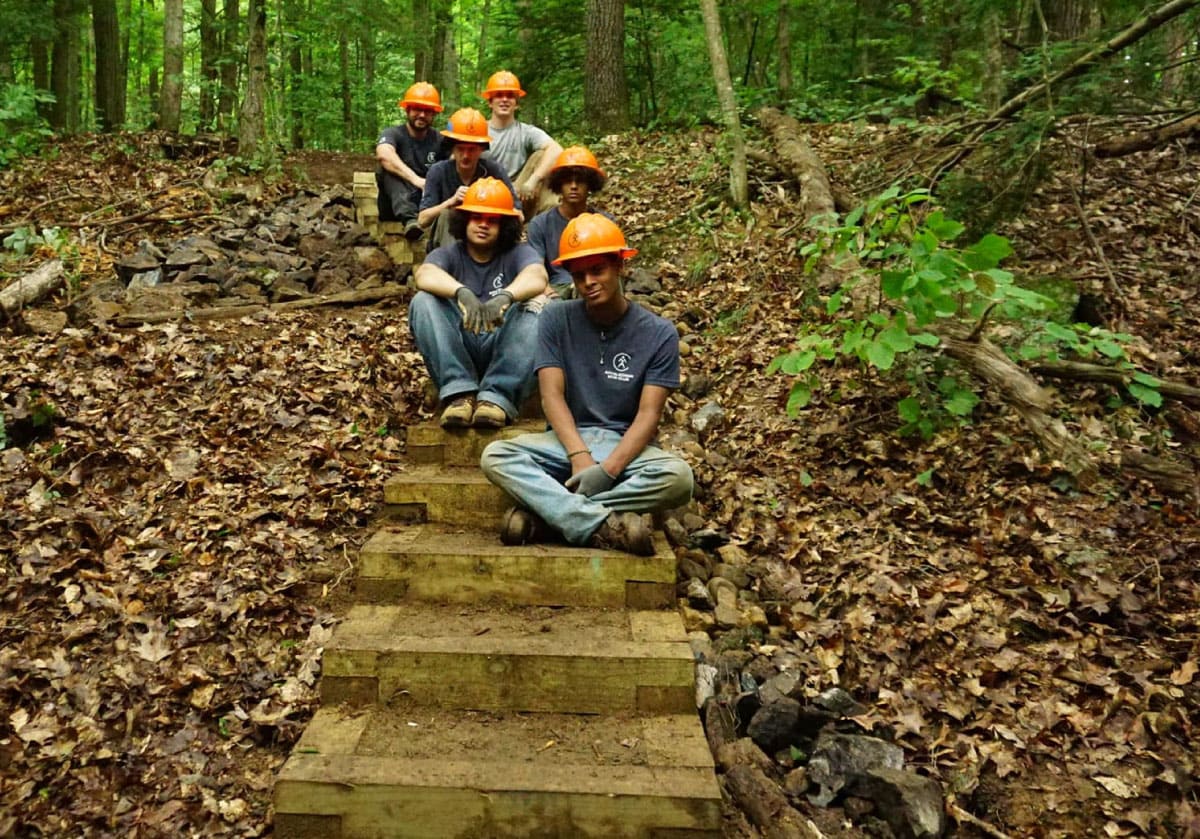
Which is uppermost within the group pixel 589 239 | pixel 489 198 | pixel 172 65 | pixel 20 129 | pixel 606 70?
pixel 606 70

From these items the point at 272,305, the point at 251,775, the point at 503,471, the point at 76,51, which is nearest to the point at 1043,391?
Answer: the point at 503,471

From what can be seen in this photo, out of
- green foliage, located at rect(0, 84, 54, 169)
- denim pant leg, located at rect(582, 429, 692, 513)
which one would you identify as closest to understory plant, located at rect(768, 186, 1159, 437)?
→ denim pant leg, located at rect(582, 429, 692, 513)

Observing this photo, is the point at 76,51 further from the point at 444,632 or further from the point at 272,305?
the point at 444,632

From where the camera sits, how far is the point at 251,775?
3.28 m

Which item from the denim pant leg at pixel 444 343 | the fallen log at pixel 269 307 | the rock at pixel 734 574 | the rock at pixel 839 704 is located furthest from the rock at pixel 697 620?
the fallen log at pixel 269 307

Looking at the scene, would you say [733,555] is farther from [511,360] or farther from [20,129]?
[20,129]

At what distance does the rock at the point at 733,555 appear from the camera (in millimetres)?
4617

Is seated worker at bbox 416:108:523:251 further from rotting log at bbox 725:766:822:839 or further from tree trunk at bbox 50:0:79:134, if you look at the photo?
tree trunk at bbox 50:0:79:134

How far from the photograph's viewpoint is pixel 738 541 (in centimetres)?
478

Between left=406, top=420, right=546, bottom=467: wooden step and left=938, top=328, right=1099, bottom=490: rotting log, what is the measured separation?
2817 mm

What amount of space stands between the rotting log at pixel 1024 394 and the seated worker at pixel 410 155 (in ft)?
16.0

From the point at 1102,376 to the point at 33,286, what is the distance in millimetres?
7679

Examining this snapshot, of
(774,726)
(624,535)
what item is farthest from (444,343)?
(774,726)

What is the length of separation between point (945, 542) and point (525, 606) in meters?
2.42
